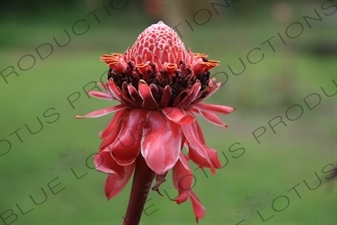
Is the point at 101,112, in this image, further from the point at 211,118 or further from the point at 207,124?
the point at 207,124

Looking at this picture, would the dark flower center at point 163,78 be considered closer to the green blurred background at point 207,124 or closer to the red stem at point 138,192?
the red stem at point 138,192

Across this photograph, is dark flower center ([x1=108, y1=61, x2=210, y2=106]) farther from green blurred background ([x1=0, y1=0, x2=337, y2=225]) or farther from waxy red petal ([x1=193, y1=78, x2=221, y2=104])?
green blurred background ([x1=0, y1=0, x2=337, y2=225])

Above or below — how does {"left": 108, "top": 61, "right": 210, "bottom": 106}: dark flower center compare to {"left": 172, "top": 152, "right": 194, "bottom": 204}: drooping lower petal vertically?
above

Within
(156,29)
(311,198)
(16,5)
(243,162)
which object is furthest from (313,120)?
(16,5)

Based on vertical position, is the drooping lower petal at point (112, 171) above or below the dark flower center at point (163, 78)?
below

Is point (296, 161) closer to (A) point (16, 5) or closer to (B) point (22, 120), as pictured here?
(B) point (22, 120)

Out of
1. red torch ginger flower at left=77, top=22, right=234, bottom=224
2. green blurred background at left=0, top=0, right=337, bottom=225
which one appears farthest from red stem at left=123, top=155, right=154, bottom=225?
green blurred background at left=0, top=0, right=337, bottom=225

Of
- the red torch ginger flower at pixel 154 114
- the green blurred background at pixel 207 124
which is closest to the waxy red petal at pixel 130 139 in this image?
the red torch ginger flower at pixel 154 114

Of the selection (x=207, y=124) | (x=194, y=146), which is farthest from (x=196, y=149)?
(x=207, y=124)
